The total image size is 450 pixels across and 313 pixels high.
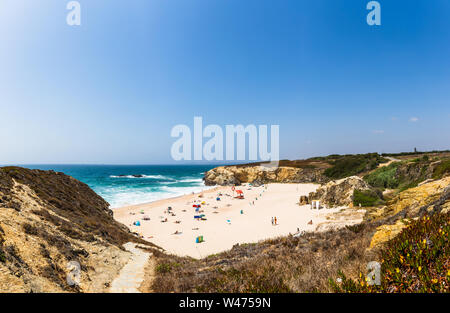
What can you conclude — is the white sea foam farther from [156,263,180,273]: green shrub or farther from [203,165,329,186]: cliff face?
[156,263,180,273]: green shrub

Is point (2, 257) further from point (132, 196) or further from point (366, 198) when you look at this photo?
point (132, 196)

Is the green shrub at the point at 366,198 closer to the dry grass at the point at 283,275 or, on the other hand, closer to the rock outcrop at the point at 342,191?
the rock outcrop at the point at 342,191

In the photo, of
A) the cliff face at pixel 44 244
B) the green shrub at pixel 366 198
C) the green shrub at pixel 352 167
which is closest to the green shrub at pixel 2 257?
the cliff face at pixel 44 244

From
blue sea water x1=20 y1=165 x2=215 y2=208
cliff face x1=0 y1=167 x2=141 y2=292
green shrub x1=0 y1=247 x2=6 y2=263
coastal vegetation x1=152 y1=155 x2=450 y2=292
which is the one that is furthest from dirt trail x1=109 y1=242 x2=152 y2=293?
blue sea water x1=20 y1=165 x2=215 y2=208

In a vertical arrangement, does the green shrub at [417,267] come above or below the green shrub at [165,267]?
above

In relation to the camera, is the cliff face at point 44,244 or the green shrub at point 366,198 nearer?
the cliff face at point 44,244

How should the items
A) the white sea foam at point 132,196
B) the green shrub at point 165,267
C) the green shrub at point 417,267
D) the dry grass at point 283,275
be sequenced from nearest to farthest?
the green shrub at point 417,267 → the dry grass at point 283,275 → the green shrub at point 165,267 → the white sea foam at point 132,196
